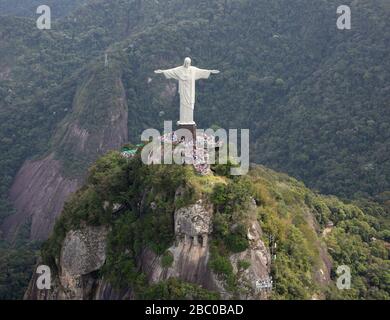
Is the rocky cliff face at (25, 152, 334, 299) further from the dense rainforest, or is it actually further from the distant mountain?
the dense rainforest

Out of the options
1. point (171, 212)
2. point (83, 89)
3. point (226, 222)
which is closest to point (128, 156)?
point (171, 212)

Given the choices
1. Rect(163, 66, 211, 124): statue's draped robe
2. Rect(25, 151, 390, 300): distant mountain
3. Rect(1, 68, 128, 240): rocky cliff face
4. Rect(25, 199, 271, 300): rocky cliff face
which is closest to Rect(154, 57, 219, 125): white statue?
Rect(163, 66, 211, 124): statue's draped robe

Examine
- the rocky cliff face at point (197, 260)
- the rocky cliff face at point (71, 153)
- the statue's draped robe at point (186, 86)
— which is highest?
the rocky cliff face at point (71, 153)

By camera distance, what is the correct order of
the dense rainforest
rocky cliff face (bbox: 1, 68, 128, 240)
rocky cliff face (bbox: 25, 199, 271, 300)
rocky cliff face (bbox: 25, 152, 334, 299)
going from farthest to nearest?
rocky cliff face (bbox: 1, 68, 128, 240) < the dense rainforest < rocky cliff face (bbox: 25, 152, 334, 299) < rocky cliff face (bbox: 25, 199, 271, 300)

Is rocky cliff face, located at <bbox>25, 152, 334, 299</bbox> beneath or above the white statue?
beneath

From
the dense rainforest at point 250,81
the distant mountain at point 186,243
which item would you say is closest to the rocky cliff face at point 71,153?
the dense rainforest at point 250,81

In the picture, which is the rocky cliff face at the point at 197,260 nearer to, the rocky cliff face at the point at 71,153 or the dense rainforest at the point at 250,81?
the dense rainforest at the point at 250,81

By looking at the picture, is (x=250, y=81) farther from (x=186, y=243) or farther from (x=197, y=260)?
(x=197, y=260)
